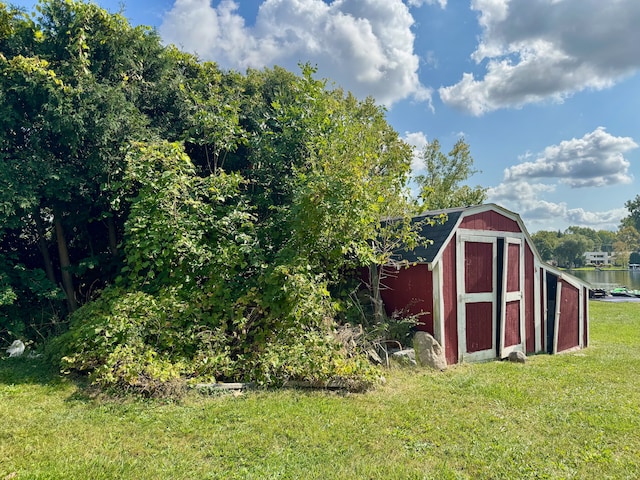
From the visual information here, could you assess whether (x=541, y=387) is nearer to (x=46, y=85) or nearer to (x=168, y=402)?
(x=168, y=402)

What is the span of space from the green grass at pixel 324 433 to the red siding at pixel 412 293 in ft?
4.74

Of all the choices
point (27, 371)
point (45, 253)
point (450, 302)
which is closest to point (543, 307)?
point (450, 302)

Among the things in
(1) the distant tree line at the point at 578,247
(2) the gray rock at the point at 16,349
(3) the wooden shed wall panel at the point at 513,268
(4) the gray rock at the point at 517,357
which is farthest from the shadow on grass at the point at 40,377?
(1) the distant tree line at the point at 578,247

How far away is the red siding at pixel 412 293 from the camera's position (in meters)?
6.38

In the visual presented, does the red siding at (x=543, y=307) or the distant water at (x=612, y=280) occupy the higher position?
the red siding at (x=543, y=307)

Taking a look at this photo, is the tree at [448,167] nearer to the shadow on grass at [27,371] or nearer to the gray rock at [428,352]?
the gray rock at [428,352]

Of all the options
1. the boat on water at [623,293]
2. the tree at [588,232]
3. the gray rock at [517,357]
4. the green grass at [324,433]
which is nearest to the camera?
the green grass at [324,433]

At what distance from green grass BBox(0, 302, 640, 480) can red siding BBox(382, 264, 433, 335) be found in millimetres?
1444

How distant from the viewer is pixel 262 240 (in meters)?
6.32

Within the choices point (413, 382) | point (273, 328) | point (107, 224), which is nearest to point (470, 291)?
point (413, 382)

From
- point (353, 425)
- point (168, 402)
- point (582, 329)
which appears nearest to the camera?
point (353, 425)

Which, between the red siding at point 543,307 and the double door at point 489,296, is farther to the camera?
the red siding at point 543,307

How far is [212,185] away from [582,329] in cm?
1020

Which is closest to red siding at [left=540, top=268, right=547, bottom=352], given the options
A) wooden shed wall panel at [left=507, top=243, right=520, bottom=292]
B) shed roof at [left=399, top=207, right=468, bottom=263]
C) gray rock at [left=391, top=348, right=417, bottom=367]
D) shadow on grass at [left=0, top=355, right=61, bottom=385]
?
wooden shed wall panel at [left=507, top=243, right=520, bottom=292]
